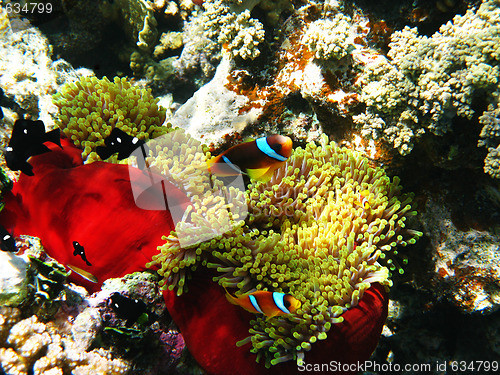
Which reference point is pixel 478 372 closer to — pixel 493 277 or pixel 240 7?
pixel 493 277

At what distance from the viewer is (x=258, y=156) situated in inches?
65.5

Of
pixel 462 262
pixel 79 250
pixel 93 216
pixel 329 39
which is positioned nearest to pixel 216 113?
pixel 329 39

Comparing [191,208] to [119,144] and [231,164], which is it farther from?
[119,144]

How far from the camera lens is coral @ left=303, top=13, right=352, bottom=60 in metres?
2.35

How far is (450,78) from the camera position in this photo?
6.27 feet

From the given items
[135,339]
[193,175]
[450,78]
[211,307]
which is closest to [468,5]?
[450,78]

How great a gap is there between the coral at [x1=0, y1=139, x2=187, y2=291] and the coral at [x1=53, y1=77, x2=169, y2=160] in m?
0.30

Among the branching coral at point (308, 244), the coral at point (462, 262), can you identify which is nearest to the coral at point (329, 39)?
the branching coral at point (308, 244)

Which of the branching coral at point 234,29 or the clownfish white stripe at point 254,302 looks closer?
the clownfish white stripe at point 254,302

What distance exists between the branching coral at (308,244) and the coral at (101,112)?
91 cm

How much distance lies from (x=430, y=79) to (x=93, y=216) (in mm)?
2355

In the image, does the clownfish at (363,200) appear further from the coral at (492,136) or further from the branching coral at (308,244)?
the coral at (492,136)

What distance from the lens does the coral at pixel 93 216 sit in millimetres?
1818

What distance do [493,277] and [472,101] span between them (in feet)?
3.88
